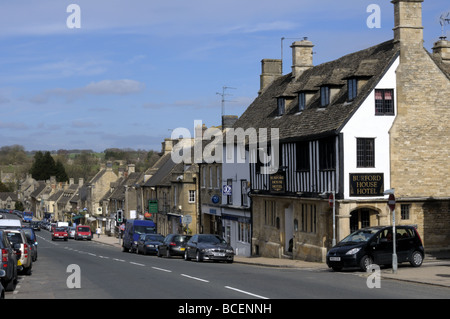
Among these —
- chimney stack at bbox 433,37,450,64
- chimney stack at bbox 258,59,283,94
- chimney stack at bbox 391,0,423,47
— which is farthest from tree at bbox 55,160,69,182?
chimney stack at bbox 391,0,423,47

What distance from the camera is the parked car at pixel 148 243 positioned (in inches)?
1766

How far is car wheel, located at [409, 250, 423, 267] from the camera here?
25.3 meters

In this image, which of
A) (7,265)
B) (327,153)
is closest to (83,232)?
(327,153)

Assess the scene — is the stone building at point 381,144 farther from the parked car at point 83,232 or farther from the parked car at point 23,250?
the parked car at point 83,232

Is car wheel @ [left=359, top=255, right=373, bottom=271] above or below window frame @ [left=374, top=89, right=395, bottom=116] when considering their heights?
below

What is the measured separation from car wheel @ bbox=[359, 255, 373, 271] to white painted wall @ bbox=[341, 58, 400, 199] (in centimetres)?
566

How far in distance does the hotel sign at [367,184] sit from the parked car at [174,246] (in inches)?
522

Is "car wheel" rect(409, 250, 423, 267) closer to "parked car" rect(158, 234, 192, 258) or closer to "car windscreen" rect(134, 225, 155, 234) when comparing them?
"parked car" rect(158, 234, 192, 258)

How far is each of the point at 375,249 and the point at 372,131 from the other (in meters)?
7.44

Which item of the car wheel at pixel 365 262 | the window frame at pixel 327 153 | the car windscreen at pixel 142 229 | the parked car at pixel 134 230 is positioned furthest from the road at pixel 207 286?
the car windscreen at pixel 142 229

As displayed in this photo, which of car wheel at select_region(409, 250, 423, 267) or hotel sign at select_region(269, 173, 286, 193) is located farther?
hotel sign at select_region(269, 173, 286, 193)

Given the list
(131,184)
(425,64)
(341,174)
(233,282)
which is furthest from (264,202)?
(131,184)

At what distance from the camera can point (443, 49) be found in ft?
121
